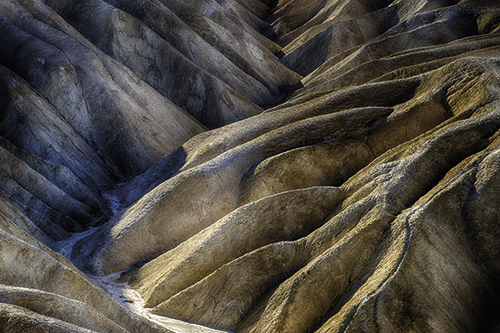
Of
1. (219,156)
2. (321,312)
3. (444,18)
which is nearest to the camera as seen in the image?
(321,312)

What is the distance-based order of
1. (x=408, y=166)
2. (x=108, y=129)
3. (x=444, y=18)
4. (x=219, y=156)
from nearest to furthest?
(x=408, y=166), (x=219, y=156), (x=108, y=129), (x=444, y=18)

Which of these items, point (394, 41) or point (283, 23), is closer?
point (394, 41)

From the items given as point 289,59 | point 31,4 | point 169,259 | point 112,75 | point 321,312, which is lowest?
point 321,312

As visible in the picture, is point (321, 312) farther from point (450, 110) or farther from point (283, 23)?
point (283, 23)

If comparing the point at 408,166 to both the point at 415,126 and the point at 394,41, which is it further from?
the point at 394,41

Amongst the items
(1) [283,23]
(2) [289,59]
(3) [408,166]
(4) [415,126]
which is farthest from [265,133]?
(1) [283,23]

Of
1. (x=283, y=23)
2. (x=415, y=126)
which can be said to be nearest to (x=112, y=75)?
(x=415, y=126)

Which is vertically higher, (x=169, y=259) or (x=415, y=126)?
(x=169, y=259)
